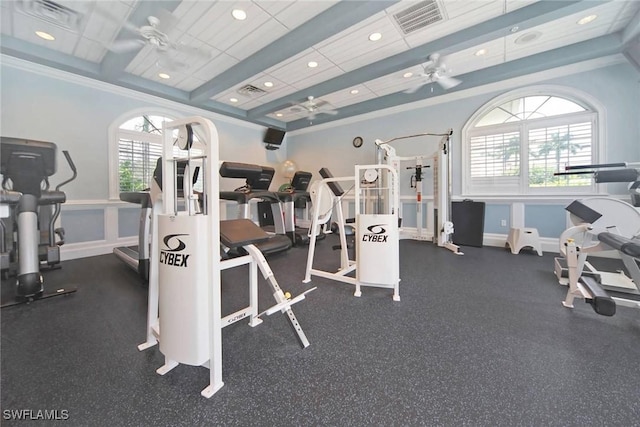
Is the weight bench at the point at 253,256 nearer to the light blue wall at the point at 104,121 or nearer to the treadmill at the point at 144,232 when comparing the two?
the treadmill at the point at 144,232

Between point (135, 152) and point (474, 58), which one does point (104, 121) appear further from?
point (474, 58)

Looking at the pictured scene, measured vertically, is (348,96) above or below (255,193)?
above

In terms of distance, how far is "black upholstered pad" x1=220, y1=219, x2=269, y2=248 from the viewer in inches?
52.6

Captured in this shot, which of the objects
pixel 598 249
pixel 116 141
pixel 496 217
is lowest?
pixel 598 249

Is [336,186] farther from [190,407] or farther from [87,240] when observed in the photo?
[87,240]

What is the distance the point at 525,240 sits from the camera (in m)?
3.98

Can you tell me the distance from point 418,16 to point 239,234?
328cm

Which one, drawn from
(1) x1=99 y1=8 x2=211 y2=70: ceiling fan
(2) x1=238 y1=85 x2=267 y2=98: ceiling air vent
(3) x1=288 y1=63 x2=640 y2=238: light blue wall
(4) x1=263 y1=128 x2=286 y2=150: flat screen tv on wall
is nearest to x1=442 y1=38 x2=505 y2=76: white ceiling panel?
(3) x1=288 y1=63 x2=640 y2=238: light blue wall

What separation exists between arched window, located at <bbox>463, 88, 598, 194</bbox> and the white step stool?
0.78 meters

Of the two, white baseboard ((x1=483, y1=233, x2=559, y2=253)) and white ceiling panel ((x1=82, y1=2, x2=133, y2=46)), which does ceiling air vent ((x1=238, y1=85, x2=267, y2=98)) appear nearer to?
white ceiling panel ((x1=82, y1=2, x2=133, y2=46))

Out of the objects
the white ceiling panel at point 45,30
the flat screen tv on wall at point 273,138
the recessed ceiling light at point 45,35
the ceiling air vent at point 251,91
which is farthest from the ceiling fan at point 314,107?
the recessed ceiling light at point 45,35

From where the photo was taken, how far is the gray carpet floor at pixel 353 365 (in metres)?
1.09

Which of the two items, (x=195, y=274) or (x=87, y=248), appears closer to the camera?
(x=195, y=274)

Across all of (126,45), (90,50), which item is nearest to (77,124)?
(90,50)
